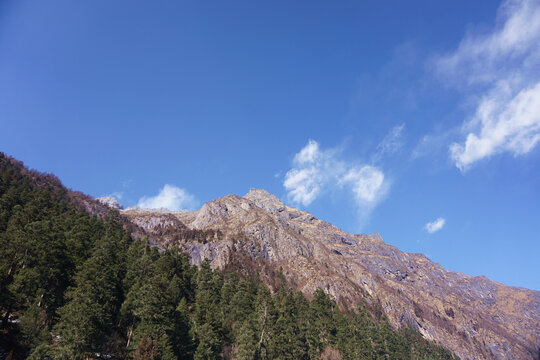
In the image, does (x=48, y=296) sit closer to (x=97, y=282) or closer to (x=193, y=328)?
(x=97, y=282)

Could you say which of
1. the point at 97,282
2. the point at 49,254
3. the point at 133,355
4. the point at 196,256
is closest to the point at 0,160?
the point at 196,256

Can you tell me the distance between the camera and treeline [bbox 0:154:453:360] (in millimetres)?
39594

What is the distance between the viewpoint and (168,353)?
44125 mm

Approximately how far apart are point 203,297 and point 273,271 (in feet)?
457

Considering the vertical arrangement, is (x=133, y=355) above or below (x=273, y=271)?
below

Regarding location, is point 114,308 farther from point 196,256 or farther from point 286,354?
point 196,256

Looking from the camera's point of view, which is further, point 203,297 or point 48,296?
point 203,297

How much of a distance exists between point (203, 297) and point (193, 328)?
740cm

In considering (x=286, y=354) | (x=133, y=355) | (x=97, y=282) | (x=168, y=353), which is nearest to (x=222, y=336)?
(x=286, y=354)

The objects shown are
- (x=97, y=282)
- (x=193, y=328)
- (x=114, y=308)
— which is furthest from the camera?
(x=193, y=328)

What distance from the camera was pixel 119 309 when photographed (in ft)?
173

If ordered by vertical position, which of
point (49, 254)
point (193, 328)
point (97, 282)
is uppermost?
point (49, 254)

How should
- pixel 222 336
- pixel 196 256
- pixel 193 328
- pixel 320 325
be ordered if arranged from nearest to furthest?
pixel 193 328, pixel 222 336, pixel 320 325, pixel 196 256

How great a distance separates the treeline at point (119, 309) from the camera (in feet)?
130
